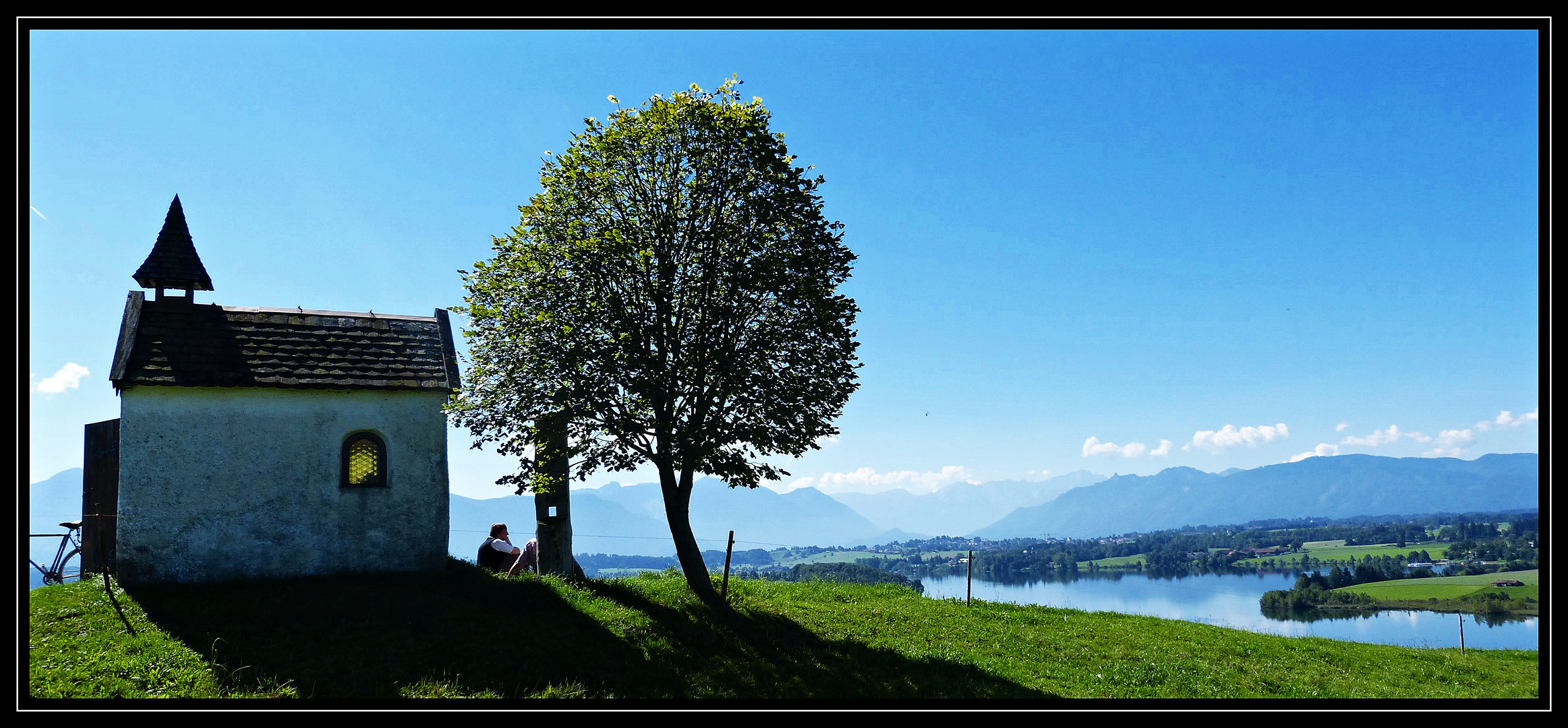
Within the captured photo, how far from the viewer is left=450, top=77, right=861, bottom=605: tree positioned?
56.4ft

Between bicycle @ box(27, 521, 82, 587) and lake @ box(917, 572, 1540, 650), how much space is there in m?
23.7

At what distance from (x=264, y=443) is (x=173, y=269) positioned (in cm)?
574

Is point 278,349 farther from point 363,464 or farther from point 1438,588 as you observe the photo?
point 1438,588

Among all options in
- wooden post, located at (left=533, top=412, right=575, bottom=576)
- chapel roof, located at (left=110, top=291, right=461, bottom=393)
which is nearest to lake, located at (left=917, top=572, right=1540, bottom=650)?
wooden post, located at (left=533, top=412, right=575, bottom=576)

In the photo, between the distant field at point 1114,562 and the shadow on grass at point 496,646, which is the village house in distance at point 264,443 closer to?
the shadow on grass at point 496,646

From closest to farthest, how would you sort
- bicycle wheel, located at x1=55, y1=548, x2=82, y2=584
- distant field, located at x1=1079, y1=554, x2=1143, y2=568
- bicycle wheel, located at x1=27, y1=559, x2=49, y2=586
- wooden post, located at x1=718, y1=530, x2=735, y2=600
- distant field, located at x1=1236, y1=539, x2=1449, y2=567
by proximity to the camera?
bicycle wheel, located at x1=27, y1=559, x2=49, y2=586 < bicycle wheel, located at x1=55, y1=548, x2=82, y2=584 < wooden post, located at x1=718, y1=530, x2=735, y2=600 < distant field, located at x1=1236, y1=539, x2=1449, y2=567 < distant field, located at x1=1079, y1=554, x2=1143, y2=568

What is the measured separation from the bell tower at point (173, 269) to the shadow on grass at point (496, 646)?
747 centimetres

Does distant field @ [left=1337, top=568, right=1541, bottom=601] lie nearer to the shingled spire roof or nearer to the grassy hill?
the grassy hill

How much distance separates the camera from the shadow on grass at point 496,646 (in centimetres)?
1270

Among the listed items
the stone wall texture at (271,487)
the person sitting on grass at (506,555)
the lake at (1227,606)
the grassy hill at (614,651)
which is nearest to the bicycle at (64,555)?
the grassy hill at (614,651)

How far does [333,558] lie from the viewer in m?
18.0

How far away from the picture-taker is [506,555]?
21172 millimetres

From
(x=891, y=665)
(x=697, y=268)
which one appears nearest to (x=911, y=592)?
(x=891, y=665)
